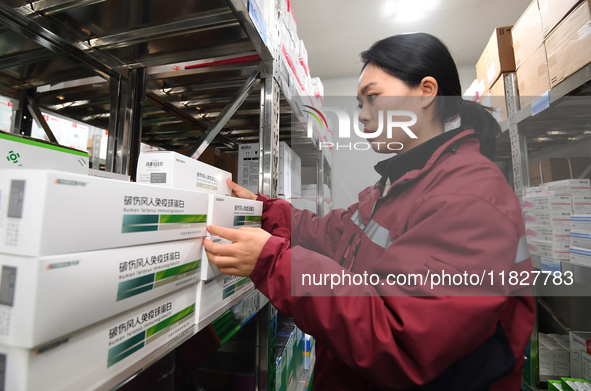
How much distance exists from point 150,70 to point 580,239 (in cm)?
223

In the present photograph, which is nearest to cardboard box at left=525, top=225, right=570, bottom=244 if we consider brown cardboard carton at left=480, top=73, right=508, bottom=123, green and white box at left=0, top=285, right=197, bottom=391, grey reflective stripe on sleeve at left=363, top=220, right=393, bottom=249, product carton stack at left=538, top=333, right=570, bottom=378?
product carton stack at left=538, top=333, right=570, bottom=378

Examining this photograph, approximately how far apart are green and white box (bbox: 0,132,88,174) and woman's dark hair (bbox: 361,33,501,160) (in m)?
0.92

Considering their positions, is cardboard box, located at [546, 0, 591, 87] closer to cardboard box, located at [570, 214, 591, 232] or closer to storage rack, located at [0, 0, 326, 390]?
cardboard box, located at [570, 214, 591, 232]

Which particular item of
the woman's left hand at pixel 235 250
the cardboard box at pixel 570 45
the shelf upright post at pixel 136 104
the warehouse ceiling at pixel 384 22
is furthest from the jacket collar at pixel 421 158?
the warehouse ceiling at pixel 384 22

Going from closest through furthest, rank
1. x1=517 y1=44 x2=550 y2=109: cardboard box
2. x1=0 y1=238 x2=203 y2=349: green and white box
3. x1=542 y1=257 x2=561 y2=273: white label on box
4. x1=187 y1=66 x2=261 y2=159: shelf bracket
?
x1=0 y1=238 x2=203 y2=349: green and white box → x1=187 y1=66 x2=261 y2=159: shelf bracket → x1=542 y1=257 x2=561 y2=273: white label on box → x1=517 y1=44 x2=550 y2=109: cardboard box

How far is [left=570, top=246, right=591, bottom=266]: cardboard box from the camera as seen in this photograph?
4.09 feet

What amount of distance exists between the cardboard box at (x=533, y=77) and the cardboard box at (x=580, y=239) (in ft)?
2.97

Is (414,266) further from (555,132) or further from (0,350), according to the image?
(555,132)

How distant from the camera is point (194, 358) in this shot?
0.57 m

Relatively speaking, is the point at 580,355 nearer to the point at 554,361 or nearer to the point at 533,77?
the point at 554,361

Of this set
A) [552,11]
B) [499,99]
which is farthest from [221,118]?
[499,99]

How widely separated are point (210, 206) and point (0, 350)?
37 cm

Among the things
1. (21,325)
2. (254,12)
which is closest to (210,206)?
(21,325)

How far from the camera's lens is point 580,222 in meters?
1.34
